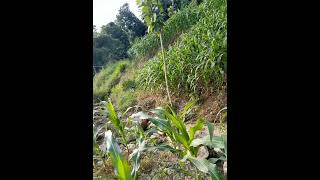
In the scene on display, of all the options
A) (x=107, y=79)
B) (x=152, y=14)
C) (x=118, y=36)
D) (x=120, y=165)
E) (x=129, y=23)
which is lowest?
(x=120, y=165)

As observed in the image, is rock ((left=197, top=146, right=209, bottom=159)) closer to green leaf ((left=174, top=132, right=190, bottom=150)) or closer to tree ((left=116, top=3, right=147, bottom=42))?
green leaf ((left=174, top=132, right=190, bottom=150))

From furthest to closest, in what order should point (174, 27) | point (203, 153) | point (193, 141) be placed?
point (174, 27) → point (203, 153) → point (193, 141)

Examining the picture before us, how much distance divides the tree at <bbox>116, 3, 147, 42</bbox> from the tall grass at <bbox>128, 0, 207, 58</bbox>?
3.61 ft

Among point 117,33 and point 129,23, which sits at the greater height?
point 129,23

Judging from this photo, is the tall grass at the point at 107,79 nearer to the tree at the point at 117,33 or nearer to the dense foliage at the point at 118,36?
the dense foliage at the point at 118,36

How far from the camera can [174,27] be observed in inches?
189

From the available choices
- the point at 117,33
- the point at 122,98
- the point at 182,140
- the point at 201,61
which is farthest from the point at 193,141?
the point at 117,33

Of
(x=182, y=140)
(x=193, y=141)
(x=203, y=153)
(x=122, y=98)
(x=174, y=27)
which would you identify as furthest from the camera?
(x=174, y=27)

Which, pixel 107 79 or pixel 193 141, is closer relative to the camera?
pixel 193 141

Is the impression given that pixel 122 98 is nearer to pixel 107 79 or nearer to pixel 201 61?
pixel 107 79

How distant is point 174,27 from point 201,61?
6.23 feet
